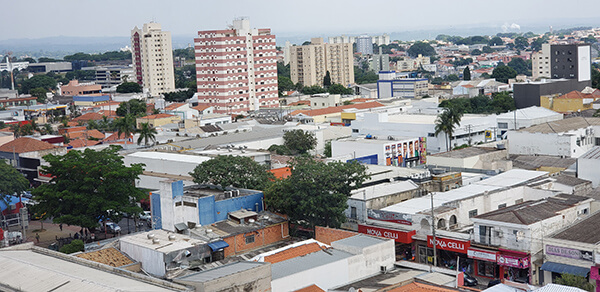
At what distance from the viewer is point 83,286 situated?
16.4 metres

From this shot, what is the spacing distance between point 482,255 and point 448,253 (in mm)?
1597

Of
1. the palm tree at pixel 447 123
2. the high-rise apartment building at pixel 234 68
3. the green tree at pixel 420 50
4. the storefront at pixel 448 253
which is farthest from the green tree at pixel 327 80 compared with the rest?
the green tree at pixel 420 50

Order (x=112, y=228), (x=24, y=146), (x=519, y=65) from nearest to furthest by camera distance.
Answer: (x=112, y=228)
(x=24, y=146)
(x=519, y=65)

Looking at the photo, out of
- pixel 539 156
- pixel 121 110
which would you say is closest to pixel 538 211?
pixel 539 156

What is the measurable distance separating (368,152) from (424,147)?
5317 mm

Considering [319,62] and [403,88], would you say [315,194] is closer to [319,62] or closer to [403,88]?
[403,88]

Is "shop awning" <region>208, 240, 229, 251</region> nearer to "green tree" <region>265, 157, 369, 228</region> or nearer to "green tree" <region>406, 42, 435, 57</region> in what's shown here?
"green tree" <region>265, 157, 369, 228</region>

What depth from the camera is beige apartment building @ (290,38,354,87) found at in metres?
107

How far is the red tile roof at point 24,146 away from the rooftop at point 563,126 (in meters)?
27.2

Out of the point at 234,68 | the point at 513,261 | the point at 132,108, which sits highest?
the point at 234,68

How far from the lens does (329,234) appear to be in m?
23.4

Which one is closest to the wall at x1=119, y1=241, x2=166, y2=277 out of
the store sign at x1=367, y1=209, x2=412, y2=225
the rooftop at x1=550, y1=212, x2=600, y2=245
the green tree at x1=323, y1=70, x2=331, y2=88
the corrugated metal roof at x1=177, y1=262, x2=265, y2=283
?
the corrugated metal roof at x1=177, y1=262, x2=265, y2=283

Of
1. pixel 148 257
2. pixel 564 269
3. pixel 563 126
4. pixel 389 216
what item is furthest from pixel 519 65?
pixel 148 257

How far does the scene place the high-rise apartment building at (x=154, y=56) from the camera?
331 ft
